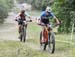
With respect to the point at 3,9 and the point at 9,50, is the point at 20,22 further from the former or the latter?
the point at 3,9

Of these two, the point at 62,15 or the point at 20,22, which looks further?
the point at 62,15

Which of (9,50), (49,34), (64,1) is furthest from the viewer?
(64,1)

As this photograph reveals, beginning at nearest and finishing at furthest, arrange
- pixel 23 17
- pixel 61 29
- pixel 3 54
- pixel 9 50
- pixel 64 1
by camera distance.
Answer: pixel 3 54 → pixel 9 50 → pixel 23 17 → pixel 64 1 → pixel 61 29

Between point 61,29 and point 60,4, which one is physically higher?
point 60,4

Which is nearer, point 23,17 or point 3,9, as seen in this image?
point 23,17

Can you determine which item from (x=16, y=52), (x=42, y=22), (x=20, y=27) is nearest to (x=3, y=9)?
(x=20, y=27)

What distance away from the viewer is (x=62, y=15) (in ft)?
89.0

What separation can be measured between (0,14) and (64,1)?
17.6 metres

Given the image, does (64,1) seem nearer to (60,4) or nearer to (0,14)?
(60,4)

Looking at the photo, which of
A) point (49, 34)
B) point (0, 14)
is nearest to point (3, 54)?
point (49, 34)

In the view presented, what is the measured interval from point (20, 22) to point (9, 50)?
5637 millimetres

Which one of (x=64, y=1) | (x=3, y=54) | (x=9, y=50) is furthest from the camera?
(x=64, y=1)

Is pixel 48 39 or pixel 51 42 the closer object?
pixel 51 42

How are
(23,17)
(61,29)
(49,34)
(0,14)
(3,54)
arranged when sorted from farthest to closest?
(0,14), (61,29), (23,17), (49,34), (3,54)
